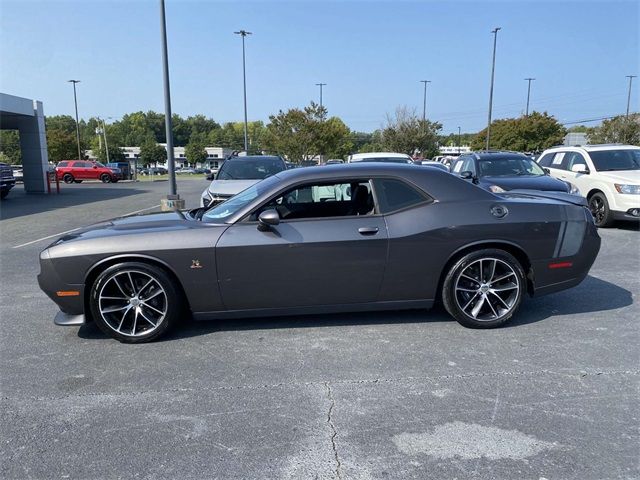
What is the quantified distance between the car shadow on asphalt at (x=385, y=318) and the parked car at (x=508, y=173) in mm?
4210

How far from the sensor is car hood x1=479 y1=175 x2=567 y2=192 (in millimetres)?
9070

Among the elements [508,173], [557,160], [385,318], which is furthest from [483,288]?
[557,160]

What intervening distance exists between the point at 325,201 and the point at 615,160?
8819 millimetres

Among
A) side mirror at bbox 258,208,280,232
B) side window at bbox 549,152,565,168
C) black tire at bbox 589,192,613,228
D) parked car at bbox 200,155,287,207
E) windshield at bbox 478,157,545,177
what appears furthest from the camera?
side window at bbox 549,152,565,168

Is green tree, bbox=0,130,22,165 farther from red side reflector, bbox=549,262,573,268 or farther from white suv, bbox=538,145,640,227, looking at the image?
red side reflector, bbox=549,262,573,268

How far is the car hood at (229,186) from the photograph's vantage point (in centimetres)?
934

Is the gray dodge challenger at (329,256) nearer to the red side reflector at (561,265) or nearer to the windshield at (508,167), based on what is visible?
the red side reflector at (561,265)

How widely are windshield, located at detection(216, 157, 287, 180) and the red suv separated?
1105 inches

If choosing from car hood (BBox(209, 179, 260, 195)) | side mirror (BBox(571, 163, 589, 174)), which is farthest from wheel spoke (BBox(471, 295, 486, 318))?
side mirror (BBox(571, 163, 589, 174))

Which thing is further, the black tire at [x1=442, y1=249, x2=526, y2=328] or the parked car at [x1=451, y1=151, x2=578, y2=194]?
the parked car at [x1=451, y1=151, x2=578, y2=194]

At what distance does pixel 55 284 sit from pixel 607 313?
518 cm

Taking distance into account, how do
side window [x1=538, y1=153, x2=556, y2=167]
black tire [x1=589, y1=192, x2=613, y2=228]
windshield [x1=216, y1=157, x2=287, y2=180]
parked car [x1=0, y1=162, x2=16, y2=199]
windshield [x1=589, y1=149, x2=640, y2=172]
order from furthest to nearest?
parked car [x1=0, y1=162, x2=16, y2=199]
side window [x1=538, y1=153, x2=556, y2=167]
windshield [x1=216, y1=157, x2=287, y2=180]
windshield [x1=589, y1=149, x2=640, y2=172]
black tire [x1=589, y1=192, x2=613, y2=228]

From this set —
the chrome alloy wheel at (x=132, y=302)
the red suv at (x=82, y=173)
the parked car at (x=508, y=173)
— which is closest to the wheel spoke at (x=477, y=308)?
the chrome alloy wheel at (x=132, y=302)

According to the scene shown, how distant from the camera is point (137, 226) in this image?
4.34 meters
